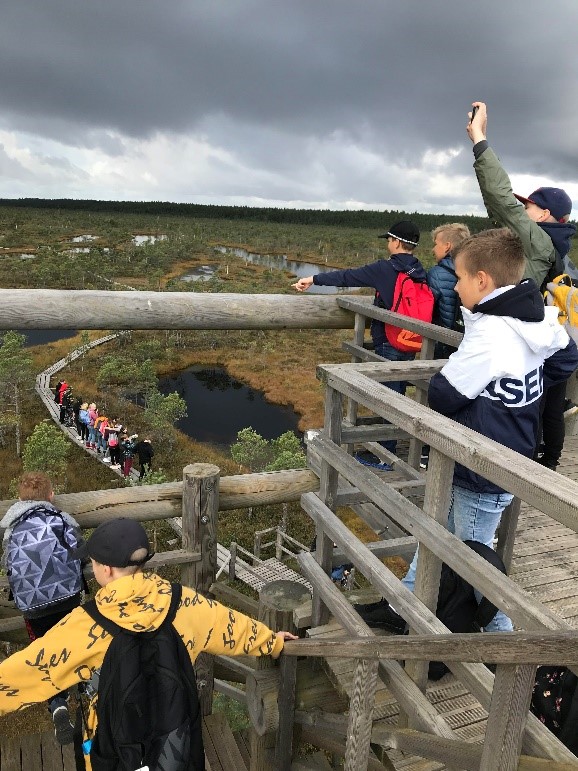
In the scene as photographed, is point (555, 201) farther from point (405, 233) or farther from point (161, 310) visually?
point (161, 310)

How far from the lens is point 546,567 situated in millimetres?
3525

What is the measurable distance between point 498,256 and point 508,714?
70.8 inches

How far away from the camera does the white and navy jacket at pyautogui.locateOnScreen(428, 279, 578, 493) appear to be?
232cm

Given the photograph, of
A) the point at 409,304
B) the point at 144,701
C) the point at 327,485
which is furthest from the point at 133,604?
the point at 409,304

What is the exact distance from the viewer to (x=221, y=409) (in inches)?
1372

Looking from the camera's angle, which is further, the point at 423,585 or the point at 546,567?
the point at 546,567

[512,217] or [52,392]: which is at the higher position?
[512,217]

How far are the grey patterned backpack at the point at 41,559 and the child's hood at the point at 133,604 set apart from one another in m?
1.32

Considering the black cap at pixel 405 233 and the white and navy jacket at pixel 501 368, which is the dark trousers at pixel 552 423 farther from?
the white and navy jacket at pixel 501 368

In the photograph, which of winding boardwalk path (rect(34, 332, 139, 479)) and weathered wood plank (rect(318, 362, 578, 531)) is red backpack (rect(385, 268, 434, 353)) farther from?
winding boardwalk path (rect(34, 332, 139, 479))

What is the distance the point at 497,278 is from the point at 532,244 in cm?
119

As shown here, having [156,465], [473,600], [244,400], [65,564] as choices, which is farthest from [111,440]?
[473,600]

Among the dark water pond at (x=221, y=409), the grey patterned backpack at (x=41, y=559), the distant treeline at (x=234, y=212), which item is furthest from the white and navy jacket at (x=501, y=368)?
the distant treeline at (x=234, y=212)

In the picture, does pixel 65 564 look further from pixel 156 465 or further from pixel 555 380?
pixel 156 465
